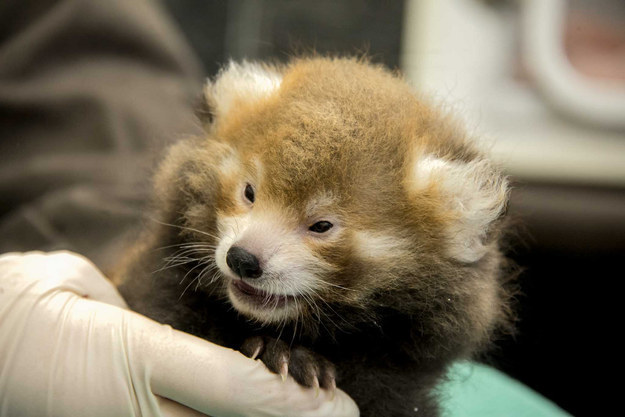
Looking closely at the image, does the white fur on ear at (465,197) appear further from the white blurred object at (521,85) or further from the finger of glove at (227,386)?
the white blurred object at (521,85)

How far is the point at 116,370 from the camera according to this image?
5.09ft

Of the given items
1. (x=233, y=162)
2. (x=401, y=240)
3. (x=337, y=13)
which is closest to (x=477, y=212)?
(x=401, y=240)

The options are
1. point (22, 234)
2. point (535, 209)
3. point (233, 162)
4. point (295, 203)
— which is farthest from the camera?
point (535, 209)

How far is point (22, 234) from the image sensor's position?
8.40 feet

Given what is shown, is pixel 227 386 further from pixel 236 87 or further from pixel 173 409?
pixel 236 87

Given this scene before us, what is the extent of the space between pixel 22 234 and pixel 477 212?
6.28 ft

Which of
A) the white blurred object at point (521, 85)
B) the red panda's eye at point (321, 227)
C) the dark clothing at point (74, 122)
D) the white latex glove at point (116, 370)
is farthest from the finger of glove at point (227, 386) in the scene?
the white blurred object at point (521, 85)

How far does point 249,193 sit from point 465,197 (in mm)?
552

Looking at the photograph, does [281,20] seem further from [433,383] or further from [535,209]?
[433,383]

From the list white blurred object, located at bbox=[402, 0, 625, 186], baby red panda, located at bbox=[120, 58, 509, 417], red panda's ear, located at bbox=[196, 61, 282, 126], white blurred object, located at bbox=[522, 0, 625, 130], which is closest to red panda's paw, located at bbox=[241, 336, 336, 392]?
baby red panda, located at bbox=[120, 58, 509, 417]

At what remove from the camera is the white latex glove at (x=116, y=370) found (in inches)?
58.6

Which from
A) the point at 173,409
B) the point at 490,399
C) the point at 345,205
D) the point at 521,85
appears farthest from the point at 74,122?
the point at 521,85

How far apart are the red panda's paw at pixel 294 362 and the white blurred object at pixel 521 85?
7.39 ft

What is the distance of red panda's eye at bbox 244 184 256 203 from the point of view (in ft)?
5.13
